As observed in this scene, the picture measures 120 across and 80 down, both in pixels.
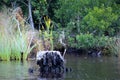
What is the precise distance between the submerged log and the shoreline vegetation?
6.00 metres

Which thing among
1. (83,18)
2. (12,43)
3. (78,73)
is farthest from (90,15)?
(78,73)

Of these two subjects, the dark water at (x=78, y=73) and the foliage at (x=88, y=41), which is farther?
the foliage at (x=88, y=41)

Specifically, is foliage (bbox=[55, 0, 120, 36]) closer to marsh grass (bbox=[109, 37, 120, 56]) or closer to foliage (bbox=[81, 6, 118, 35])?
foliage (bbox=[81, 6, 118, 35])

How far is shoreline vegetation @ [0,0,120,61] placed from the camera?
84.1 feet

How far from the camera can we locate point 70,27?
2994 centimetres

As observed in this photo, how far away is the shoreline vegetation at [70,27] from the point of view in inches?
1009

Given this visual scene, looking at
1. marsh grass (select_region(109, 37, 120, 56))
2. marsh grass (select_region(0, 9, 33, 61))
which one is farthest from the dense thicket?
marsh grass (select_region(0, 9, 33, 61))

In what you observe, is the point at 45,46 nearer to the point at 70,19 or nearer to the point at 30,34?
the point at 30,34

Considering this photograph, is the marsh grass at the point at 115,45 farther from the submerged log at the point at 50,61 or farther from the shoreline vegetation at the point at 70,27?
the submerged log at the point at 50,61

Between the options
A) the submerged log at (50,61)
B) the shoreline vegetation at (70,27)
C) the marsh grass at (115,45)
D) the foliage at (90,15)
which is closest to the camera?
the submerged log at (50,61)

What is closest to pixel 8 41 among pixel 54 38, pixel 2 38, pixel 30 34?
pixel 2 38

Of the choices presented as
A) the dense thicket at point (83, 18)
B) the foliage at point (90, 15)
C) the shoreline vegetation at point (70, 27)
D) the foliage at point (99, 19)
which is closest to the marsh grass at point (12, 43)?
the shoreline vegetation at point (70, 27)

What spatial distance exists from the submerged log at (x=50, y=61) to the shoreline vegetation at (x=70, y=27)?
6.00 m

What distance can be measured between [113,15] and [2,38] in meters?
8.68
